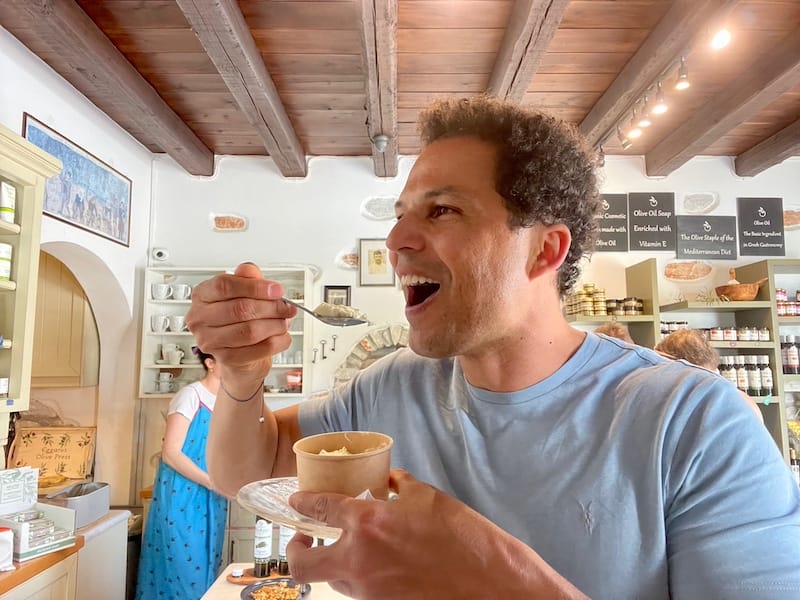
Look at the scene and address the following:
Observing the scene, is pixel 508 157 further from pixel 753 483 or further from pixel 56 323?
pixel 56 323

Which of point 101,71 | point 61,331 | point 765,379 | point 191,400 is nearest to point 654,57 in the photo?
point 765,379

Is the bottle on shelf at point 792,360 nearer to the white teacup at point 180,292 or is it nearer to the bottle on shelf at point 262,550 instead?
the bottle on shelf at point 262,550

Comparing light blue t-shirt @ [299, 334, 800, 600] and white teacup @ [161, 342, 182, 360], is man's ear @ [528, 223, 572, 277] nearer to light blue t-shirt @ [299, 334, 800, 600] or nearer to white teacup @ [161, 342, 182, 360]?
light blue t-shirt @ [299, 334, 800, 600]

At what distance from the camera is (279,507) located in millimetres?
857

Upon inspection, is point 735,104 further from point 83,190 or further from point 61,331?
point 61,331

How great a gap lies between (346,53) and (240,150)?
1.64 metres

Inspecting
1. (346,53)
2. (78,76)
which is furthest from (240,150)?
(346,53)

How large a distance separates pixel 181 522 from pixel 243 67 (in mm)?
2467

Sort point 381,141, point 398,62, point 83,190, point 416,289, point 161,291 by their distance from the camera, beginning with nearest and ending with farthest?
point 416,289 → point 398,62 → point 83,190 → point 381,141 → point 161,291

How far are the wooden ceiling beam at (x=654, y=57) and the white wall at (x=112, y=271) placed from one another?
2803mm

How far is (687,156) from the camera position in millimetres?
3705

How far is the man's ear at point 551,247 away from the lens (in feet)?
3.66

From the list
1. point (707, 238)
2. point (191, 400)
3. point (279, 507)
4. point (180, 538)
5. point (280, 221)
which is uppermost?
point (280, 221)

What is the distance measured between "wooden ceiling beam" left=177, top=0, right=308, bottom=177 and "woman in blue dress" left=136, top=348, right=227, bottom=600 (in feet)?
4.58
